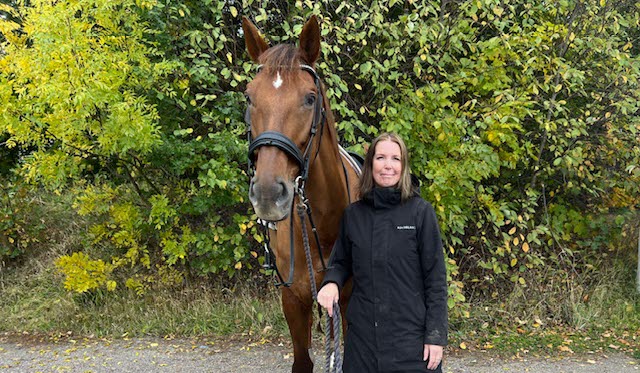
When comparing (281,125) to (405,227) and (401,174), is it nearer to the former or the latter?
(401,174)

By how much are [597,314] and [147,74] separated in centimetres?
529

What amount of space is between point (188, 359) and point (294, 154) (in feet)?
10.7

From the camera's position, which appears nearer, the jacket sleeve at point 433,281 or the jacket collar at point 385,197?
the jacket sleeve at point 433,281

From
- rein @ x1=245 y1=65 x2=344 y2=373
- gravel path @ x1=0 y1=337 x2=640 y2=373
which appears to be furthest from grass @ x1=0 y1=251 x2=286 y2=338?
rein @ x1=245 y1=65 x2=344 y2=373

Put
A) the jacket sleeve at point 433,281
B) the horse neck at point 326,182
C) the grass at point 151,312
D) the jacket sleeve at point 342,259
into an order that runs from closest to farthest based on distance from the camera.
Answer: the jacket sleeve at point 433,281 → the jacket sleeve at point 342,259 → the horse neck at point 326,182 → the grass at point 151,312

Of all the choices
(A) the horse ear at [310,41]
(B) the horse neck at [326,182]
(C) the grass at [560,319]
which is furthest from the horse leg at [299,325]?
(C) the grass at [560,319]

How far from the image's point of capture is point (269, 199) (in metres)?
1.78

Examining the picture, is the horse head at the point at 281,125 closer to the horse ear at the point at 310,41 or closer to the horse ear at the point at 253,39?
the horse ear at the point at 310,41

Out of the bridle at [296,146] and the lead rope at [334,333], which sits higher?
the bridle at [296,146]

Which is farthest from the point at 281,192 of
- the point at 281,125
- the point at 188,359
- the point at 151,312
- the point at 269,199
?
the point at 151,312

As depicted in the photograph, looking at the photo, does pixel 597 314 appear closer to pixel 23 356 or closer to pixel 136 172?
pixel 136 172

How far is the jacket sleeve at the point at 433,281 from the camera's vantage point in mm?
1957

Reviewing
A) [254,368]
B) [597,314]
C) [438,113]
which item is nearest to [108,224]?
[254,368]

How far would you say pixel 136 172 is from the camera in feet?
16.2
